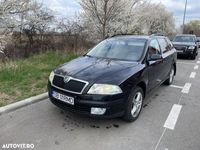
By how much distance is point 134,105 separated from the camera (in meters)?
3.63

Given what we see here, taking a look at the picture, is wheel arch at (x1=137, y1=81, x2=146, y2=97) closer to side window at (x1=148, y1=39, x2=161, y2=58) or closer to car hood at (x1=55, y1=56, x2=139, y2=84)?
car hood at (x1=55, y1=56, x2=139, y2=84)

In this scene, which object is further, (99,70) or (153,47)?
(153,47)

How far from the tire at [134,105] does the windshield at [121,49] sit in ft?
2.41

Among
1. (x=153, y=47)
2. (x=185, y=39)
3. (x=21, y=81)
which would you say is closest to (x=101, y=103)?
(x=153, y=47)

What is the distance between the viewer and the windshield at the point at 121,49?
4162 mm

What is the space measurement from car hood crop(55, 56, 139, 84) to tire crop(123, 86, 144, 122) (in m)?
0.36

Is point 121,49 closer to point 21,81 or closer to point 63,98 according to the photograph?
point 63,98

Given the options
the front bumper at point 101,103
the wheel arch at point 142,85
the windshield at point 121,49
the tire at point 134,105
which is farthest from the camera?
the windshield at point 121,49

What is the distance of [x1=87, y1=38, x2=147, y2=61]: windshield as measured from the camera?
4.16 m

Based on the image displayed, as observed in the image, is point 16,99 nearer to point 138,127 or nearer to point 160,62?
point 138,127

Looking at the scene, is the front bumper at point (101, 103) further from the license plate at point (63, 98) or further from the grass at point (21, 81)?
the grass at point (21, 81)

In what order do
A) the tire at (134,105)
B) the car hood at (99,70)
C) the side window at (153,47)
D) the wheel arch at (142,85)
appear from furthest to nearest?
the side window at (153,47), the wheel arch at (142,85), the tire at (134,105), the car hood at (99,70)

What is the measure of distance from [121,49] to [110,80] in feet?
4.58

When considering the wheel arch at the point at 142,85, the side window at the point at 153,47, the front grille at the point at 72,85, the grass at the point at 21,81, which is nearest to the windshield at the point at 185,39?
the side window at the point at 153,47
